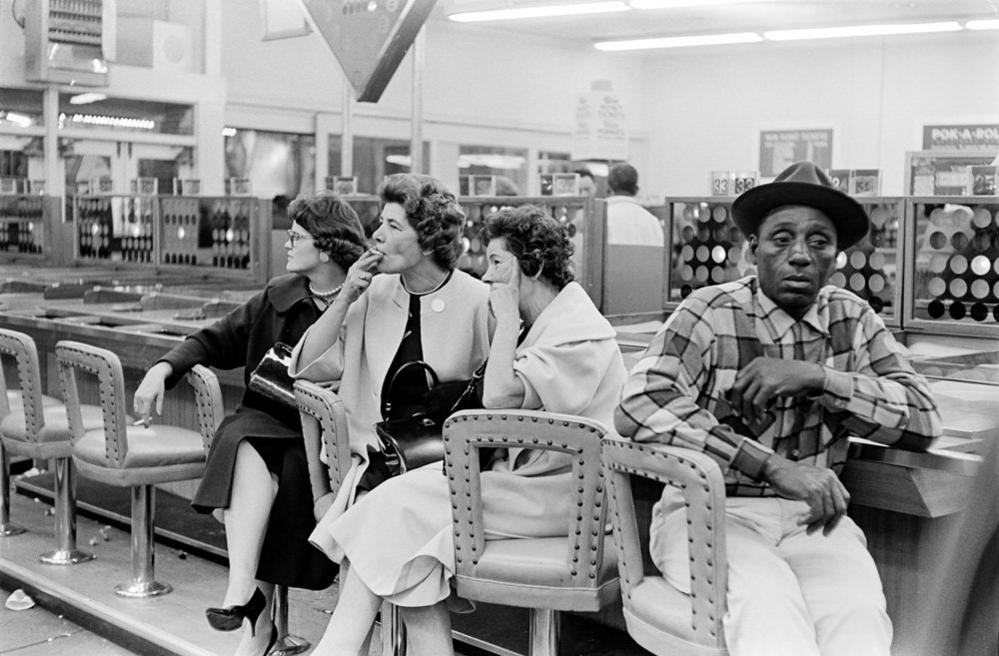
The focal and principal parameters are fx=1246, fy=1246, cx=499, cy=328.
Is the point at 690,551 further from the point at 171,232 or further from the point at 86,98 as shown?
the point at 86,98

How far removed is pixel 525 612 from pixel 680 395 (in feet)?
5.18

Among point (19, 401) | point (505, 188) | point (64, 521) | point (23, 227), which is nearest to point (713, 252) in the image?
point (505, 188)

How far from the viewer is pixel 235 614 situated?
11.0 feet

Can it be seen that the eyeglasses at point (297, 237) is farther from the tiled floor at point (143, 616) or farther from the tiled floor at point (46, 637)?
the tiled floor at point (46, 637)

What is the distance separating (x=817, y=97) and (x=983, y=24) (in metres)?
2.78

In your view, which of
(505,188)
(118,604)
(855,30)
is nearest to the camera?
(118,604)

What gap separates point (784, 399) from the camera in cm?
239

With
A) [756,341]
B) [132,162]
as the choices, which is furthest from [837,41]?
[756,341]

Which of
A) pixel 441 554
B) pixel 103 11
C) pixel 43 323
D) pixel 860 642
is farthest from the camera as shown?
pixel 103 11

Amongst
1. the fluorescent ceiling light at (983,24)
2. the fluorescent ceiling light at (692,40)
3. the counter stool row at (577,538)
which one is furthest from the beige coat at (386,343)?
the fluorescent ceiling light at (983,24)

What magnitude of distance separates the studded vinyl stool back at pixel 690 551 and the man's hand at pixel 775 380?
171 mm

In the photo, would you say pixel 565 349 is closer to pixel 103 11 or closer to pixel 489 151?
pixel 103 11

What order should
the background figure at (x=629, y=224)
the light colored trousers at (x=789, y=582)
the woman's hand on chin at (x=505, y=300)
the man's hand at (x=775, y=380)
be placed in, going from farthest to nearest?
the background figure at (x=629, y=224), the woman's hand on chin at (x=505, y=300), the man's hand at (x=775, y=380), the light colored trousers at (x=789, y=582)

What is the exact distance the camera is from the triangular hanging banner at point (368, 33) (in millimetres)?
3791
